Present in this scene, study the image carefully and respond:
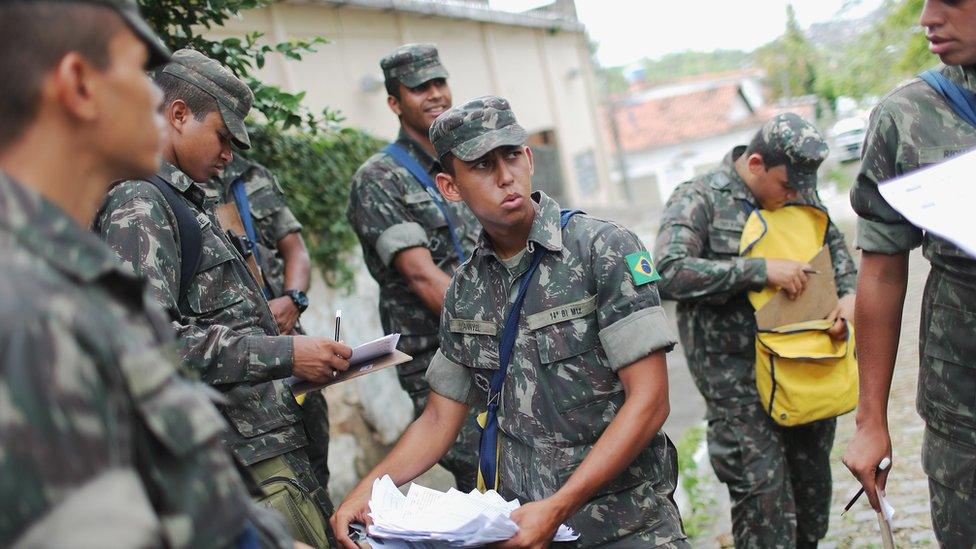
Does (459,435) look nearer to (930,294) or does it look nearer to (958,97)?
(930,294)

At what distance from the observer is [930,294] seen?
2705 mm

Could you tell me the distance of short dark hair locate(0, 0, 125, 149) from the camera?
4.15 feet

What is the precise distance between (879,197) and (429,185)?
209cm

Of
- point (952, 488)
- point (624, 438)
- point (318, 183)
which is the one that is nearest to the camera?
point (624, 438)

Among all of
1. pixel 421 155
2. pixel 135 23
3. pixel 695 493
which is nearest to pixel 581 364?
pixel 135 23

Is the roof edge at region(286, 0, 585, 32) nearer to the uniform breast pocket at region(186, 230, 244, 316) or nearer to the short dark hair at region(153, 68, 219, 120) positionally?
the short dark hair at region(153, 68, 219, 120)

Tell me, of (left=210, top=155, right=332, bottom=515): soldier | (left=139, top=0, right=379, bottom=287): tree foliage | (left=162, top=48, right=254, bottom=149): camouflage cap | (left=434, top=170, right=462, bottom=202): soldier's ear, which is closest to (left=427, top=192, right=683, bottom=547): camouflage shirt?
(left=434, top=170, right=462, bottom=202): soldier's ear

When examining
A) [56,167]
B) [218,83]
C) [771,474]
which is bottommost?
[771,474]

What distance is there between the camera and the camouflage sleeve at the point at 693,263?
4055mm

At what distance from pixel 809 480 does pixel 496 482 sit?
7.18ft

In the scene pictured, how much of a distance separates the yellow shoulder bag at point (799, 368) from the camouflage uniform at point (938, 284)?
4.02 ft

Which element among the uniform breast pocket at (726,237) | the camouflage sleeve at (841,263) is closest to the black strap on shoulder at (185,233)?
the uniform breast pocket at (726,237)

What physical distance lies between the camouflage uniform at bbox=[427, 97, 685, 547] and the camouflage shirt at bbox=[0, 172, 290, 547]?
1.26 meters

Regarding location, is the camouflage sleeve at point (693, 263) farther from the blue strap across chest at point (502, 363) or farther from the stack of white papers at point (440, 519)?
the stack of white papers at point (440, 519)
